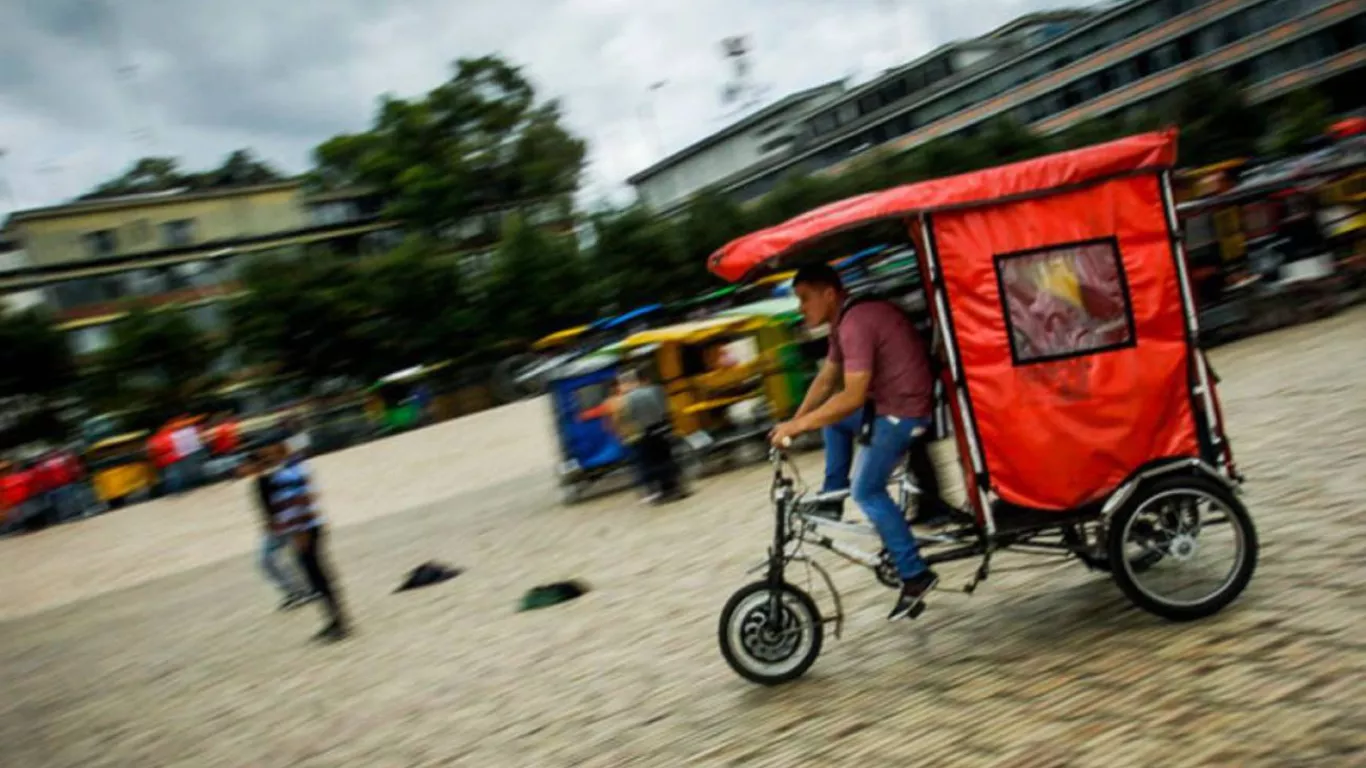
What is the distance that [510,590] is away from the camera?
9750 millimetres

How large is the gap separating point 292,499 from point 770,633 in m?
4.70

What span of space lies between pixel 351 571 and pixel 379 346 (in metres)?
28.7

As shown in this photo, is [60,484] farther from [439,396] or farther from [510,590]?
[510,590]

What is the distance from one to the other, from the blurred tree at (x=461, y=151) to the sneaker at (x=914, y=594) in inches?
1909

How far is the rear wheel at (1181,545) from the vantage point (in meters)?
5.16

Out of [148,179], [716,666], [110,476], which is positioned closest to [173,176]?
[148,179]

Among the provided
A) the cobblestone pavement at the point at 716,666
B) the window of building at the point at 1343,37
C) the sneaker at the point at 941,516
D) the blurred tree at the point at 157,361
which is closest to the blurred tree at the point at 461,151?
the blurred tree at the point at 157,361

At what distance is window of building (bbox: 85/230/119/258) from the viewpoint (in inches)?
2035

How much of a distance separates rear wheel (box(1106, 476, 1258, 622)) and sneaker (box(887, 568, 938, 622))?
0.83m

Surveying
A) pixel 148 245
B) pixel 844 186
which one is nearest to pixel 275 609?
pixel 844 186

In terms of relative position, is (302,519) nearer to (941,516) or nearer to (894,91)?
(941,516)

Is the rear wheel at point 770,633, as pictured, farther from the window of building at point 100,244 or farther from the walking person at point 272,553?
the window of building at point 100,244

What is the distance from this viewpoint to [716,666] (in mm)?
6227

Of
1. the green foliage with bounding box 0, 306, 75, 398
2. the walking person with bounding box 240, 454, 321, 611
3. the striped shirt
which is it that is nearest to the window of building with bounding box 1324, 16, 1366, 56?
the green foliage with bounding box 0, 306, 75, 398
